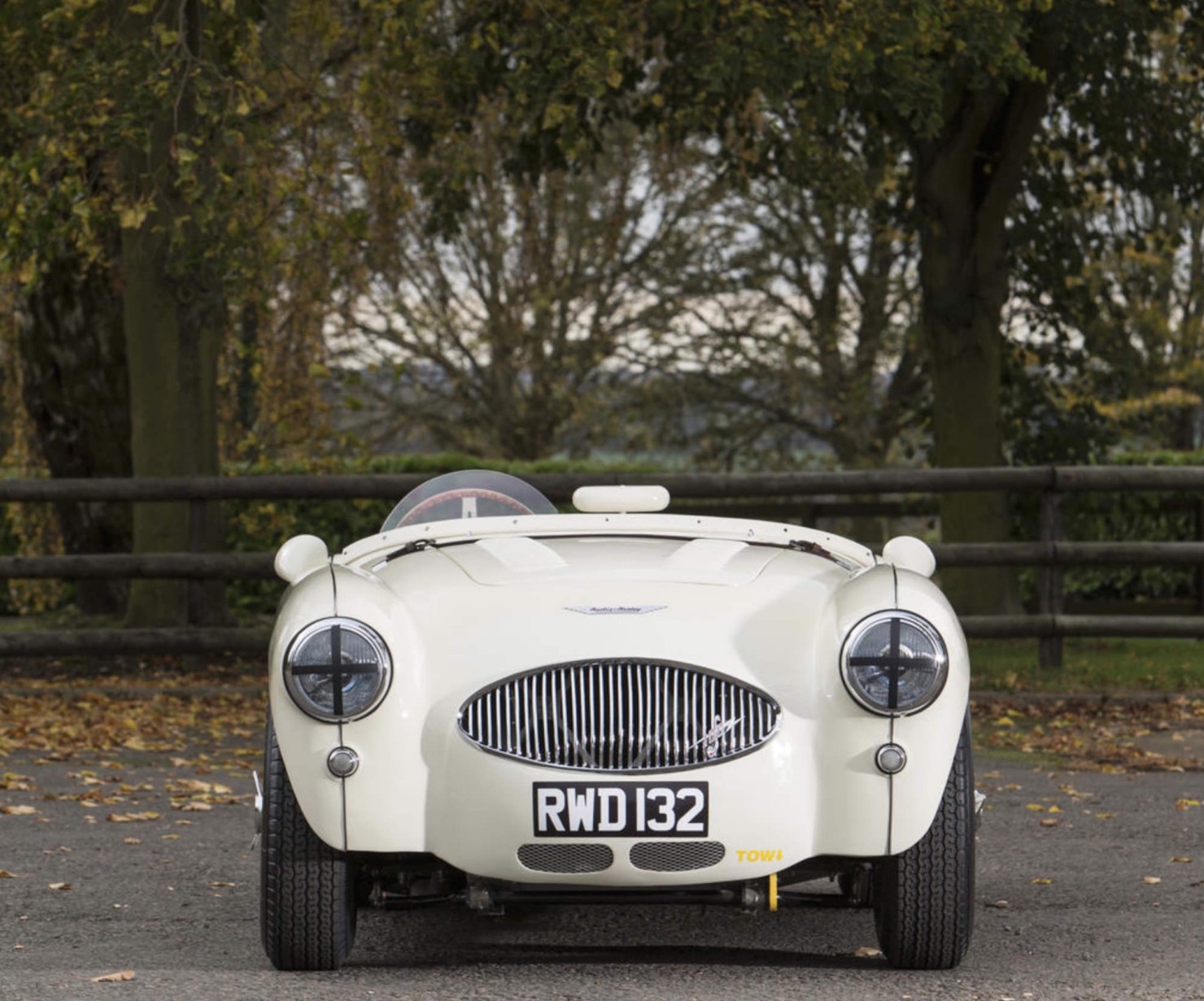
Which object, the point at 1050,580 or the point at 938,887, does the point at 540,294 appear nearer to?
the point at 1050,580

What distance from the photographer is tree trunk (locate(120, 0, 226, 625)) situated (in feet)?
42.4

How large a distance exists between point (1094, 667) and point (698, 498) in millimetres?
3124

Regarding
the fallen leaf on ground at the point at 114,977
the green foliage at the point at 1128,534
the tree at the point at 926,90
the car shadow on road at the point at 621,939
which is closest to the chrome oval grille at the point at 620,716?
the car shadow on road at the point at 621,939

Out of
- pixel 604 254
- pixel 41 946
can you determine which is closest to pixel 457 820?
pixel 41 946

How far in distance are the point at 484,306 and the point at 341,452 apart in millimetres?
8425

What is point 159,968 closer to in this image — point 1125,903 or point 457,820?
point 457,820

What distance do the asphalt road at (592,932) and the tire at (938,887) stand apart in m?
0.08

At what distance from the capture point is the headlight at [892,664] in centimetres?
464

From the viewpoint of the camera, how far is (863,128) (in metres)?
17.6

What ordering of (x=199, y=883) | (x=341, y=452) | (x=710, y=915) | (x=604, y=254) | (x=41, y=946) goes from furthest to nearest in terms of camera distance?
(x=604, y=254) < (x=341, y=452) < (x=199, y=883) < (x=710, y=915) < (x=41, y=946)

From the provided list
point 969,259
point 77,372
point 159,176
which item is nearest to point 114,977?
point 159,176

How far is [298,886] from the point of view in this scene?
4.70 metres

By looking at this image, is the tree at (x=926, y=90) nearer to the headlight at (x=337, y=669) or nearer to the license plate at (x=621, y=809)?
the headlight at (x=337, y=669)

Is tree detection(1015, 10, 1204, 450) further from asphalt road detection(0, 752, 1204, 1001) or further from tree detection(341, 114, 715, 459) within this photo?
asphalt road detection(0, 752, 1204, 1001)
